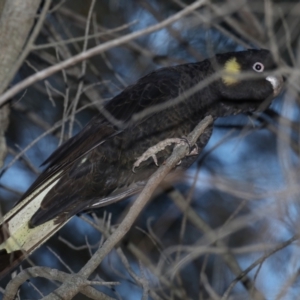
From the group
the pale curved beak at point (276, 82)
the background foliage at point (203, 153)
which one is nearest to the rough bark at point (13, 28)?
the background foliage at point (203, 153)

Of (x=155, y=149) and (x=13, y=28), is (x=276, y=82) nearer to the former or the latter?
(x=155, y=149)

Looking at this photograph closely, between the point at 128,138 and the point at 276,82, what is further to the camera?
the point at 276,82

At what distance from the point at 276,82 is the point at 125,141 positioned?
0.92 metres

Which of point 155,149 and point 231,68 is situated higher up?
point 231,68

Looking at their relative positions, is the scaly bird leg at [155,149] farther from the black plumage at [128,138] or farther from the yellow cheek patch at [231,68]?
the yellow cheek patch at [231,68]

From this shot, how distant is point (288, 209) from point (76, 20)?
2.39m

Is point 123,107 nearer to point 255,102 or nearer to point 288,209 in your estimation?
point 255,102

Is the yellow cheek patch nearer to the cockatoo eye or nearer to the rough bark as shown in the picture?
the cockatoo eye

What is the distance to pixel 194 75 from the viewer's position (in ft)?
10.9

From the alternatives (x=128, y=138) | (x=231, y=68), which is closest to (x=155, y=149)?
(x=128, y=138)

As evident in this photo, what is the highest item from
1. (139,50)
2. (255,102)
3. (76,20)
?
(76,20)

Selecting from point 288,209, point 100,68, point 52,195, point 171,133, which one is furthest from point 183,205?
point 288,209

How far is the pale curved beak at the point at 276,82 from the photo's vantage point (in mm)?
3344

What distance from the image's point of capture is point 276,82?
3342 mm
